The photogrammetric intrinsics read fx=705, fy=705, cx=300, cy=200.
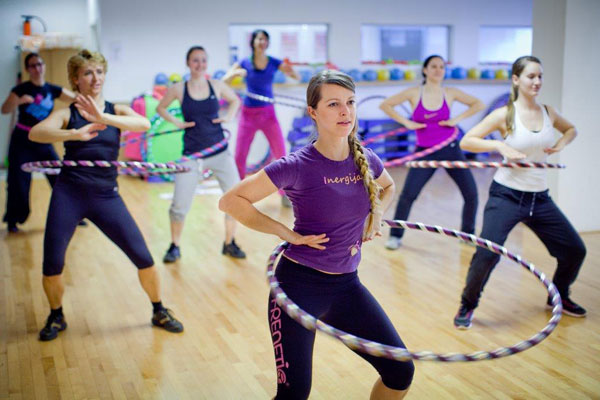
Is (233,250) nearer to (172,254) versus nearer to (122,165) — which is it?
(172,254)

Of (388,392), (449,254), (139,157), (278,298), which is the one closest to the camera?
(278,298)

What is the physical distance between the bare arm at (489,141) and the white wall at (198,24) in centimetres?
756

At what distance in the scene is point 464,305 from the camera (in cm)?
434

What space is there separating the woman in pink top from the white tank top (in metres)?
1.85

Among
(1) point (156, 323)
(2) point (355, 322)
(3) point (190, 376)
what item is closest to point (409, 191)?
(1) point (156, 323)

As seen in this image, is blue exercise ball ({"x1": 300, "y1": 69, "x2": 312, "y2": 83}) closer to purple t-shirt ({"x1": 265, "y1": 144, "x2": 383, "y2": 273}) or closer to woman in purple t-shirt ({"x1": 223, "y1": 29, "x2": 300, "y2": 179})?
woman in purple t-shirt ({"x1": 223, "y1": 29, "x2": 300, "y2": 179})

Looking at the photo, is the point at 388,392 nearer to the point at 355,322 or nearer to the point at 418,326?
the point at 355,322

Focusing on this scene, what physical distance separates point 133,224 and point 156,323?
679 mm

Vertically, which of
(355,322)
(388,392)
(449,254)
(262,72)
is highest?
(262,72)

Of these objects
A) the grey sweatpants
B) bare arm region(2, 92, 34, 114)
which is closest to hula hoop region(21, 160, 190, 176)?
the grey sweatpants

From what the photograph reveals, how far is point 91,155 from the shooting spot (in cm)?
407

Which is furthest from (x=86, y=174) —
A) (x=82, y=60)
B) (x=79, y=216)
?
(x=82, y=60)

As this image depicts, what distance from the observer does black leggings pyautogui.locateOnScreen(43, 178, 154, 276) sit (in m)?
4.03

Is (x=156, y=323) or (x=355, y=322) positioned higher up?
(x=355, y=322)
